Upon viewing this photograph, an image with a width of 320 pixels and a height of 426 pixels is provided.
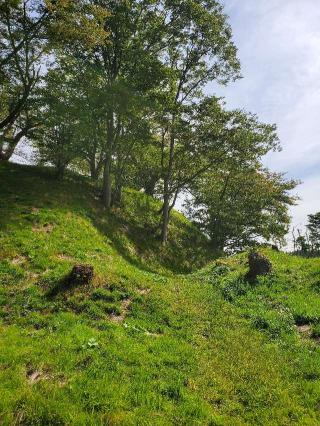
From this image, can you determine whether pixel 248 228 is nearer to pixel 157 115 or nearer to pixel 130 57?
pixel 157 115

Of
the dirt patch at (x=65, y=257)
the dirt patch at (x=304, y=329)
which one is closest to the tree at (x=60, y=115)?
the dirt patch at (x=65, y=257)

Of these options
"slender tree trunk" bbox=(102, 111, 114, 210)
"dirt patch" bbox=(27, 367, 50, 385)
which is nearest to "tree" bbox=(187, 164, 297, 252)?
"slender tree trunk" bbox=(102, 111, 114, 210)

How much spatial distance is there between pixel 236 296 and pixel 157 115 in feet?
74.5

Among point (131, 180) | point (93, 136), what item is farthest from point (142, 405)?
point (131, 180)

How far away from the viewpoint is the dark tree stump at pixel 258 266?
2375cm

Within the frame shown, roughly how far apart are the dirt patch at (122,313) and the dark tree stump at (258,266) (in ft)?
28.6

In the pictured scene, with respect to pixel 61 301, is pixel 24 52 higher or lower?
higher

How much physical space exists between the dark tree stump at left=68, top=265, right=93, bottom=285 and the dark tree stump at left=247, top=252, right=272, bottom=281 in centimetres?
999

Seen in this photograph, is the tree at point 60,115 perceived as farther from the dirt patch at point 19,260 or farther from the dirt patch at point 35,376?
the dirt patch at point 35,376

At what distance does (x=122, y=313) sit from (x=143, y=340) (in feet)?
8.82

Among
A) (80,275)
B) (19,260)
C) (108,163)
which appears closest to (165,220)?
(108,163)

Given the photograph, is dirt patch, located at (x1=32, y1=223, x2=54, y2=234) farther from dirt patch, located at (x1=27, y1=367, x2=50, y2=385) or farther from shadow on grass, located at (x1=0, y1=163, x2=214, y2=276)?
dirt patch, located at (x1=27, y1=367, x2=50, y2=385)

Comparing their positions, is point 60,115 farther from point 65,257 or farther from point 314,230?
point 314,230

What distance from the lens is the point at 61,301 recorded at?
17047 mm
